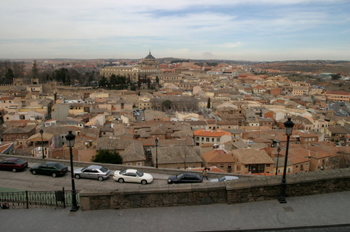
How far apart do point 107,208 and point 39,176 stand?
4479 millimetres

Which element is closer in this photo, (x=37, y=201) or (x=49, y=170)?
(x=37, y=201)

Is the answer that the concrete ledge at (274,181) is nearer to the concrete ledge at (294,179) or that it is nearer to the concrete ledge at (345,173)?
the concrete ledge at (294,179)

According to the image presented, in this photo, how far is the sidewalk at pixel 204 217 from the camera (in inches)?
180

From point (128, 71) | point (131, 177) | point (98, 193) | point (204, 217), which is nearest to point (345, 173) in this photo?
point (204, 217)

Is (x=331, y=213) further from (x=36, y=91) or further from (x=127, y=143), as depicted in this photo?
(x=36, y=91)

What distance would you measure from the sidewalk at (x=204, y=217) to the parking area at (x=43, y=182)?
2443mm

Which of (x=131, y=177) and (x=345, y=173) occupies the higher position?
(x=345, y=173)

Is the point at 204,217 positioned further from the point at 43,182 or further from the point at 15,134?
the point at 15,134

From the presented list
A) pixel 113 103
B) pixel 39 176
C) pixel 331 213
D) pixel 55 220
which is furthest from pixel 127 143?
pixel 113 103

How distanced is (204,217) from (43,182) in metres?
5.56

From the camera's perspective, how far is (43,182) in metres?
8.11

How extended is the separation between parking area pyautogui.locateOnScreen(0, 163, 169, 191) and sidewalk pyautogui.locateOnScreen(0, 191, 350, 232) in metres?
2.44

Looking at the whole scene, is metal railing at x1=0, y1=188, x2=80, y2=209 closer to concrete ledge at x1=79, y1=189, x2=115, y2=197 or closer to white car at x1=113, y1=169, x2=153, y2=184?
concrete ledge at x1=79, y1=189, x2=115, y2=197

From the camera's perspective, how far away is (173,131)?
26.9 meters
